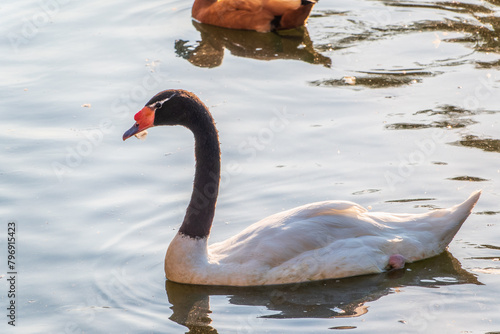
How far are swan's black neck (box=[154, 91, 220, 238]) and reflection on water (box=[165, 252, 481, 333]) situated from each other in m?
0.54

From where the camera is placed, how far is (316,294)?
7.35 meters

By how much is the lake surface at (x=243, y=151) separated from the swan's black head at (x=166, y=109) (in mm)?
1288

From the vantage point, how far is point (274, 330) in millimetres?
6785

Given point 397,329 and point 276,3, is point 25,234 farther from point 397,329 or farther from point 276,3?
point 276,3

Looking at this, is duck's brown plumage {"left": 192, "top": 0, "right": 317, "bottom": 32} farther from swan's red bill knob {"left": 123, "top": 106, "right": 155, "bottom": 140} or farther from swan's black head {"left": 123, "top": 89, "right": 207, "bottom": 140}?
swan's red bill knob {"left": 123, "top": 106, "right": 155, "bottom": 140}

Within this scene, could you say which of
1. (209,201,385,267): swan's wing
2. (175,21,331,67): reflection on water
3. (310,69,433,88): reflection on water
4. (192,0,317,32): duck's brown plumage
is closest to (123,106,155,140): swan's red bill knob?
(209,201,385,267): swan's wing

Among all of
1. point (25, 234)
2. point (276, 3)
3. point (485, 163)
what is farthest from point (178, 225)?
point (276, 3)

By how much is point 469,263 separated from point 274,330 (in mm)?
1983

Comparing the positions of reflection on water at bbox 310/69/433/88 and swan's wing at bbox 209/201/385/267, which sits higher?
swan's wing at bbox 209/201/385/267

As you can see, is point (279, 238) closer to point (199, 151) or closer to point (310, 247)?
point (310, 247)

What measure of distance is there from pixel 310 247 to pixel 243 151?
2.69 metres

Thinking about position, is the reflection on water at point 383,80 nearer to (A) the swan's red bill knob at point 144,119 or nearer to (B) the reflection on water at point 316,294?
(B) the reflection on water at point 316,294

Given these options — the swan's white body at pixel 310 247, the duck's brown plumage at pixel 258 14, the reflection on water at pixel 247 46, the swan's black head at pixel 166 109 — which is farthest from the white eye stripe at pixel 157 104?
the duck's brown plumage at pixel 258 14

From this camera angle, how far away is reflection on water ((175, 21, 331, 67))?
1320 cm
